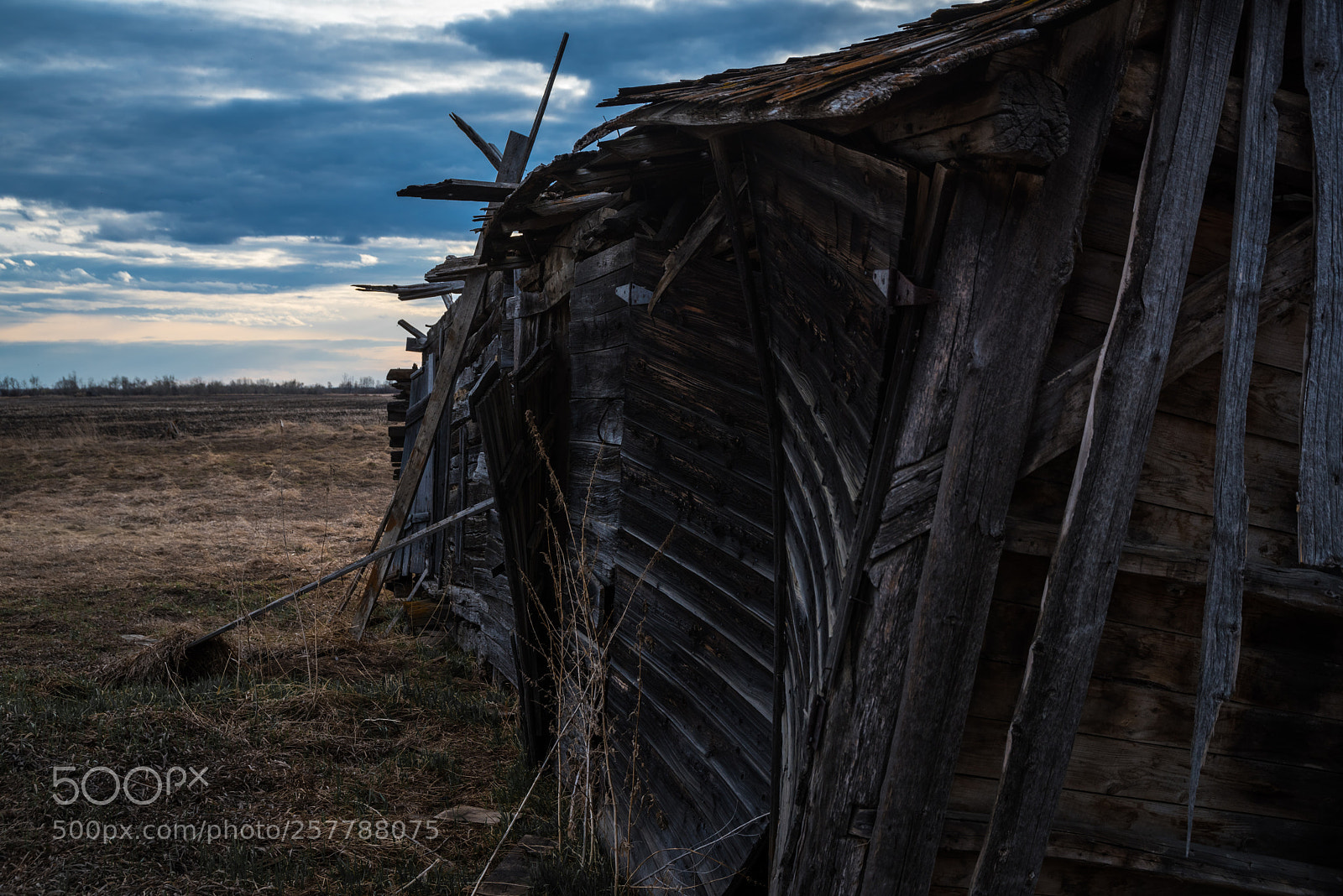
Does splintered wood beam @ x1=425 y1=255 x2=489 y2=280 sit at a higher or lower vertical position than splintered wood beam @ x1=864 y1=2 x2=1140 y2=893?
higher

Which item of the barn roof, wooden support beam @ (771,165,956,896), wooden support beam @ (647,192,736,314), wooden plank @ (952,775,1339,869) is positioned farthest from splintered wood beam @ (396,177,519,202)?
wooden plank @ (952,775,1339,869)

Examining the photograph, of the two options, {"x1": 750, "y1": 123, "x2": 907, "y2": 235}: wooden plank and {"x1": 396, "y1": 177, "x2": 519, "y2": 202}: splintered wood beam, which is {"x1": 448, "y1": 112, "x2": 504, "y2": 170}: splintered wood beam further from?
{"x1": 750, "y1": 123, "x2": 907, "y2": 235}: wooden plank

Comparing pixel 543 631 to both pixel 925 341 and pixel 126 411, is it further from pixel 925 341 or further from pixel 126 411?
pixel 126 411

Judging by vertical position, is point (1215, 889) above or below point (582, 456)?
below

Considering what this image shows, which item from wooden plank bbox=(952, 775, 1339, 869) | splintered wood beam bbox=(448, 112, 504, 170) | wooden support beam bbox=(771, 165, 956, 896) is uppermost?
splintered wood beam bbox=(448, 112, 504, 170)

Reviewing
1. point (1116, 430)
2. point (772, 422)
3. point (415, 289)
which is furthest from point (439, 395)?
point (1116, 430)

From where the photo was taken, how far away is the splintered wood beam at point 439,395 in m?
7.03

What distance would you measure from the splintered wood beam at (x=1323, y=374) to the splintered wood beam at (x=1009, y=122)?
0.83 m

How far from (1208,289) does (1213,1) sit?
68 cm

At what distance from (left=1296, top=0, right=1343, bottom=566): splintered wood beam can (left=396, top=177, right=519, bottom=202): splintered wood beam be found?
3.70 metres

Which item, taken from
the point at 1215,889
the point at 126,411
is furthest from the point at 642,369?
the point at 126,411

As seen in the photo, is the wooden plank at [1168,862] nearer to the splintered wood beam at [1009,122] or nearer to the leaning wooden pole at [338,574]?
the splintered wood beam at [1009,122]

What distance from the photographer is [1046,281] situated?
1.80 meters

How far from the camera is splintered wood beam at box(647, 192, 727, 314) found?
3.13 m
